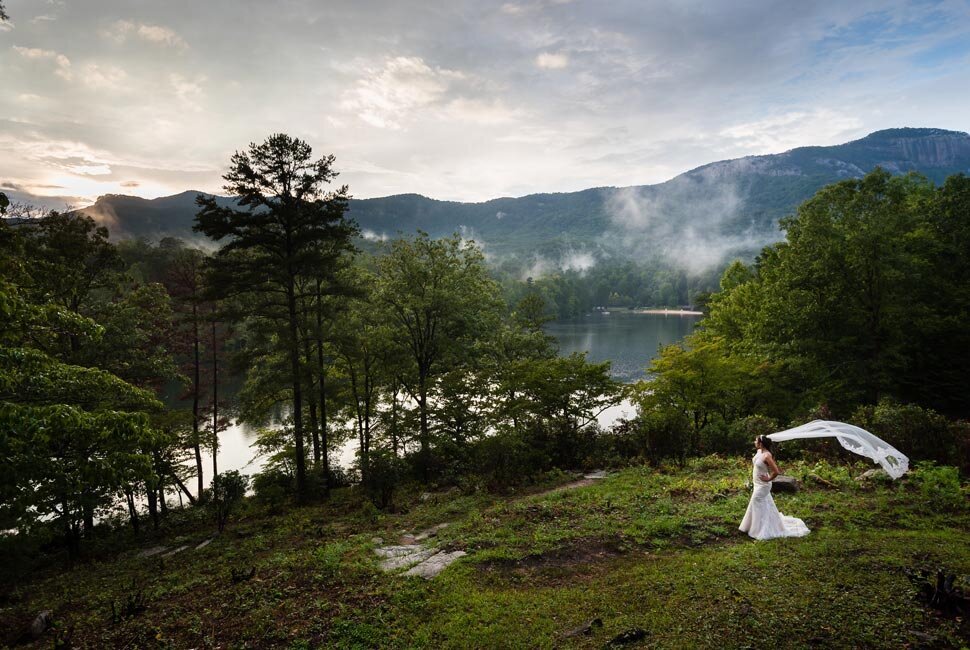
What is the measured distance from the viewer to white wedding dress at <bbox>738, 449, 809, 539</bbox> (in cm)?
888

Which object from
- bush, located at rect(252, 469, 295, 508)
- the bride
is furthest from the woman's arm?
bush, located at rect(252, 469, 295, 508)

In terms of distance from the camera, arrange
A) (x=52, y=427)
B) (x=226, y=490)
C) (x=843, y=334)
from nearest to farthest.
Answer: (x=52, y=427), (x=226, y=490), (x=843, y=334)

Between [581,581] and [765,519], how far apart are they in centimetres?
418

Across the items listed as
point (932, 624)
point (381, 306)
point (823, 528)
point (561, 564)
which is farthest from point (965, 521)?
point (381, 306)

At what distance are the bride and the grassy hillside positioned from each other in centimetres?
36

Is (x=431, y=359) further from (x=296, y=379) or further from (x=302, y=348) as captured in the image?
(x=296, y=379)

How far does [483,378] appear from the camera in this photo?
19688 mm

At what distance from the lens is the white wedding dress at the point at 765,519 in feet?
29.1

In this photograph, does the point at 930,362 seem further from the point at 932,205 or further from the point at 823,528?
the point at 823,528

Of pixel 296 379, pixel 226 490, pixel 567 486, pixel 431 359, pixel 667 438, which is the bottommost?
pixel 567 486

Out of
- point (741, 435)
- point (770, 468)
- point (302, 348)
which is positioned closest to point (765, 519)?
point (770, 468)

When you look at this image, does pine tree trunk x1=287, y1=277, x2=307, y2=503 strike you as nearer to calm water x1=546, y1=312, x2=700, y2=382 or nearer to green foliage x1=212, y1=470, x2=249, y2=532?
green foliage x1=212, y1=470, x2=249, y2=532

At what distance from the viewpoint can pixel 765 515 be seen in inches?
358

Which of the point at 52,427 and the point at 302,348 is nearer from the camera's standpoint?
the point at 52,427
